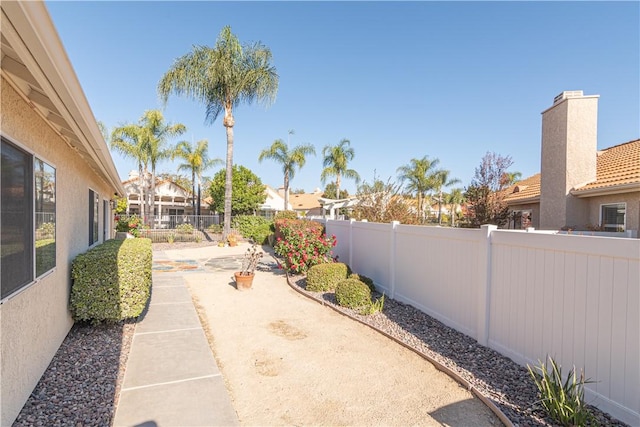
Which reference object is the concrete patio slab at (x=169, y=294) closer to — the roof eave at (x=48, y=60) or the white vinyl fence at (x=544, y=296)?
the roof eave at (x=48, y=60)

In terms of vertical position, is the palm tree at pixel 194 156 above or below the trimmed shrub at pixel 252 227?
above

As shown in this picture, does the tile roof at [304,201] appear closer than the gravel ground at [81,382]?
No

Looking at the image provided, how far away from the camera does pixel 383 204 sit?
1266 centimetres

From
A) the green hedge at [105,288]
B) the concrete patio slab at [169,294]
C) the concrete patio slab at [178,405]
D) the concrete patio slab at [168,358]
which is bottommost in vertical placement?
the concrete patio slab at [169,294]

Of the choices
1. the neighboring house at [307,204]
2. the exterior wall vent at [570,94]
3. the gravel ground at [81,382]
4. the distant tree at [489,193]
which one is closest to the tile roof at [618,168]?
the distant tree at [489,193]

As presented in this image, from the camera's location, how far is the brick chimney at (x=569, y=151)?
10.6 metres

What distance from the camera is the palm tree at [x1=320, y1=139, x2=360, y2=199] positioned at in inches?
1345

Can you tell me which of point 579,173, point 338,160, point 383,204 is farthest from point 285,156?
point 579,173

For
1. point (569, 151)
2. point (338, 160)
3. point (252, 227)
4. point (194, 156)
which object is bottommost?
point (252, 227)

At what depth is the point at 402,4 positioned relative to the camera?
11359mm

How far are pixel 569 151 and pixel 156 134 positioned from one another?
29.1 m

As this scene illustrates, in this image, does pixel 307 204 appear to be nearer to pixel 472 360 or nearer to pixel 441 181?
pixel 441 181

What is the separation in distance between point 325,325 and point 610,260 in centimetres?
425

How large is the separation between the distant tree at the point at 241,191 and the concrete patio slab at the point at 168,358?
25.8m
